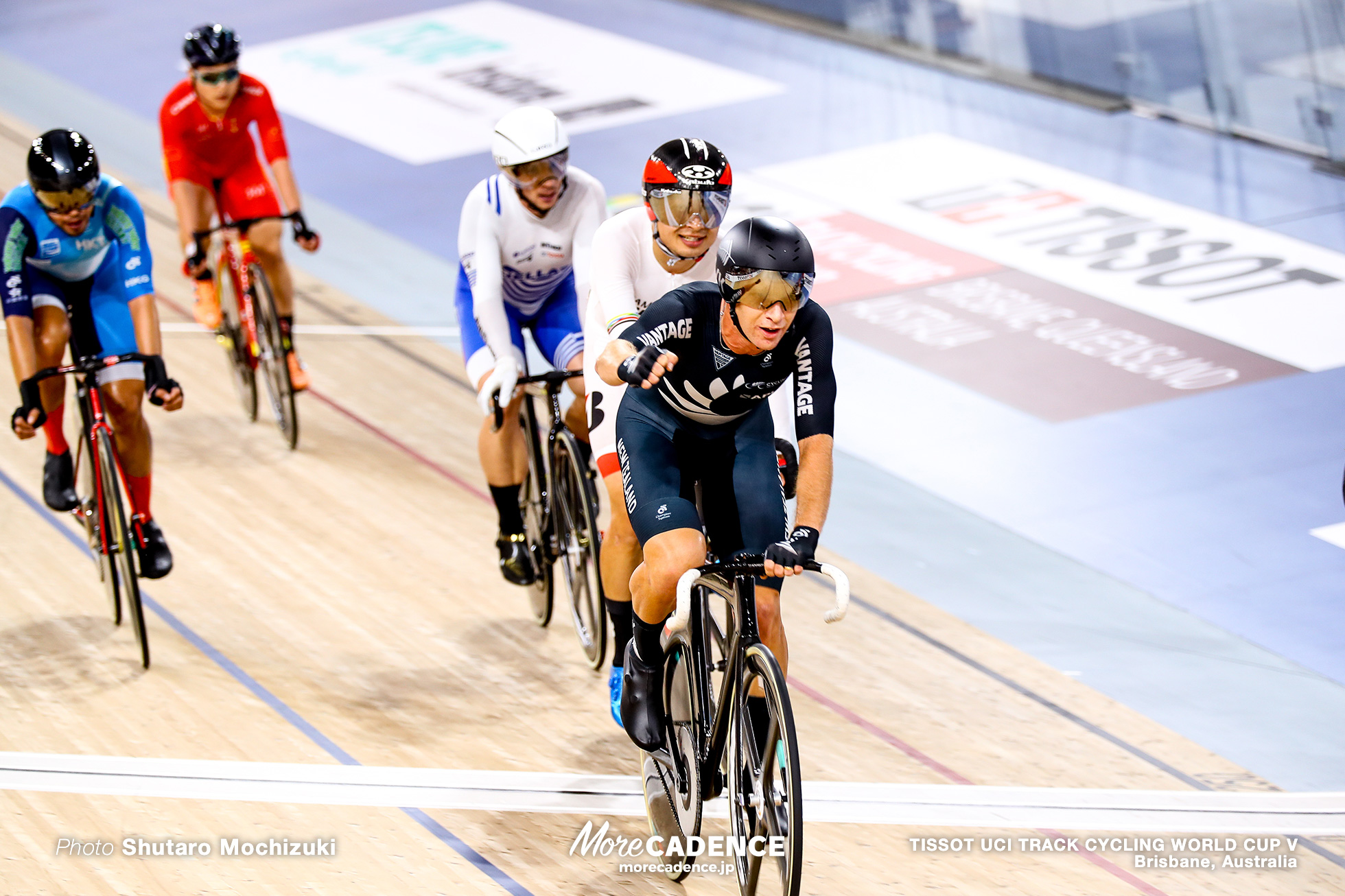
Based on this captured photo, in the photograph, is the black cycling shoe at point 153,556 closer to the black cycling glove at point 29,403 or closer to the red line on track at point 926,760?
the black cycling glove at point 29,403

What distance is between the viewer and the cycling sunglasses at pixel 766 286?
126 inches

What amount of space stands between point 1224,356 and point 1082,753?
10.5ft

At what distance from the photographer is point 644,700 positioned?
12.0 ft

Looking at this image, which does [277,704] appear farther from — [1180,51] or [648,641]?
[1180,51]

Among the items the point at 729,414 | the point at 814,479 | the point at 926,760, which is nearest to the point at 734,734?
the point at 814,479

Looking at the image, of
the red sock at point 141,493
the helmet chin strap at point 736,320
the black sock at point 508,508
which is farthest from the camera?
the red sock at point 141,493

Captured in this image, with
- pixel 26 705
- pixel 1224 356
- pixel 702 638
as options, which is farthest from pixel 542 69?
pixel 702 638

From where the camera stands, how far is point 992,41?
11211 mm

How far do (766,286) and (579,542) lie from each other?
1.74m

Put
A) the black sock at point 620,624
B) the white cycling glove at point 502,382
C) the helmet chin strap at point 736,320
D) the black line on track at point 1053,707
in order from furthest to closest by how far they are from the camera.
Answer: the white cycling glove at point 502,382 < the black sock at point 620,624 < the black line on track at point 1053,707 < the helmet chin strap at point 736,320

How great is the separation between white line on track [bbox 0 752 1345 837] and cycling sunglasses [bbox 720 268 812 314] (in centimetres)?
147

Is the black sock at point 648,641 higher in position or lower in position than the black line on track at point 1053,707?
higher

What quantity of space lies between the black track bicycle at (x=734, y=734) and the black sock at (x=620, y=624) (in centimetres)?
46

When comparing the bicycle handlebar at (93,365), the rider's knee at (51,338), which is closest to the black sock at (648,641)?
the bicycle handlebar at (93,365)
